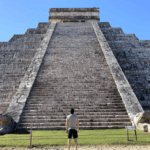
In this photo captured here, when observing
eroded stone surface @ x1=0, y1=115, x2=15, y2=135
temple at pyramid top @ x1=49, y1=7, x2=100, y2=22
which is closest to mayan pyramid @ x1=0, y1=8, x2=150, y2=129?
eroded stone surface @ x1=0, y1=115, x2=15, y2=135

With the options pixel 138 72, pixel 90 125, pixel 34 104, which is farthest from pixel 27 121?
pixel 138 72

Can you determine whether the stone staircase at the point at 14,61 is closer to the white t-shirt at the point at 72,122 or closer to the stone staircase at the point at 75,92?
the stone staircase at the point at 75,92

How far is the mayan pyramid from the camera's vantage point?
7.61 m

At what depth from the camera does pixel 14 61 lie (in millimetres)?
12570

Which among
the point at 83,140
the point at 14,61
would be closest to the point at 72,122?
the point at 83,140

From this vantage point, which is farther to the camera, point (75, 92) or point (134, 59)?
point (134, 59)

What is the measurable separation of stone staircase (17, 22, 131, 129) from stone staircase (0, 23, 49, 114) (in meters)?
1.33

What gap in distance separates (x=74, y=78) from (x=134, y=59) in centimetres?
509

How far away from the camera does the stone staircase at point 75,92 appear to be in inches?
287

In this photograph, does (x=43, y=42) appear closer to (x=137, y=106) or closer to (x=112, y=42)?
(x=112, y=42)

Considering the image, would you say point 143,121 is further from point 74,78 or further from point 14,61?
point 14,61

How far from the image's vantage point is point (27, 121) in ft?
23.9

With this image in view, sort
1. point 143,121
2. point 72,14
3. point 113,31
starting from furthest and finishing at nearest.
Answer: point 72,14 → point 113,31 → point 143,121

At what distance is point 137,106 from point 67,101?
10.5 ft
